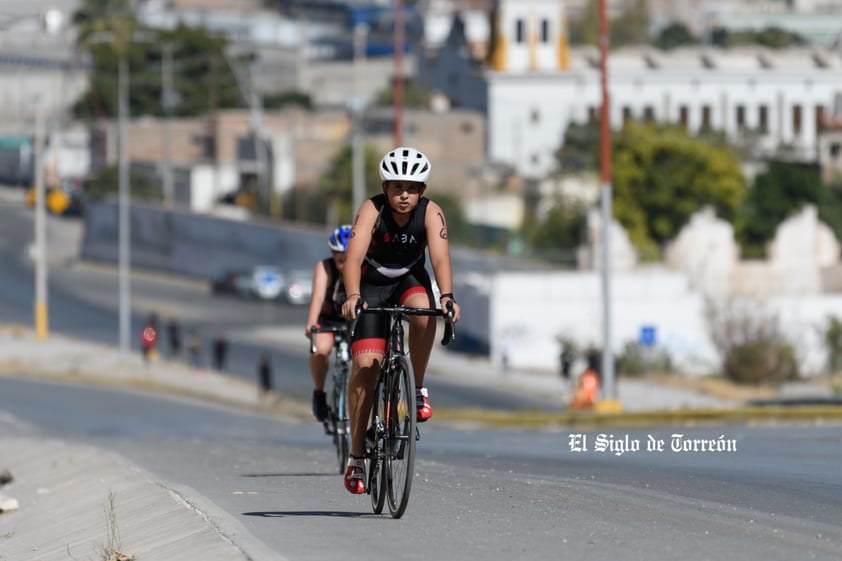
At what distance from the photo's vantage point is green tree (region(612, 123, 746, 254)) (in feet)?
288

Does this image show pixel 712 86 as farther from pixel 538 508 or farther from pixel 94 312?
pixel 538 508

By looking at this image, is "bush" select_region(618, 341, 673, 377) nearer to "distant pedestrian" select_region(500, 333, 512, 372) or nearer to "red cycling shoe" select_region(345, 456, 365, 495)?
"distant pedestrian" select_region(500, 333, 512, 372)

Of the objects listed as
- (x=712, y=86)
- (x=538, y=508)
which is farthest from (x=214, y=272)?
(x=538, y=508)

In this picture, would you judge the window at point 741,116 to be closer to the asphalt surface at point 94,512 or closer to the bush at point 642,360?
the bush at point 642,360

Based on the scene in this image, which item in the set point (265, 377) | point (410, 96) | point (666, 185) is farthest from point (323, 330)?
point (410, 96)

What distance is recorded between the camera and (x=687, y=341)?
2378 inches

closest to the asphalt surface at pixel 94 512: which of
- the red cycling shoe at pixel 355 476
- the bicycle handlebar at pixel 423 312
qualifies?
the red cycling shoe at pixel 355 476

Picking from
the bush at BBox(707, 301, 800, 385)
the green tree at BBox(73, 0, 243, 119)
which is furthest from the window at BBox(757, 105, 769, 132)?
the bush at BBox(707, 301, 800, 385)

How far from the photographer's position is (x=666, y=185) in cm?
8838

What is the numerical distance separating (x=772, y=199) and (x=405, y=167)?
82704mm

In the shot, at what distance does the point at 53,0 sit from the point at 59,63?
41.7 metres

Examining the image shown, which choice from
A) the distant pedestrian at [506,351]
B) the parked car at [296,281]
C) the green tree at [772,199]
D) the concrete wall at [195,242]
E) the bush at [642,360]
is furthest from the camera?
the green tree at [772,199]

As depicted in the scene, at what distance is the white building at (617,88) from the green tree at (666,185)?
27152 mm

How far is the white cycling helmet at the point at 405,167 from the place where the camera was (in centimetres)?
1087
